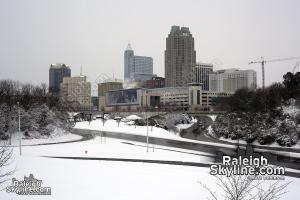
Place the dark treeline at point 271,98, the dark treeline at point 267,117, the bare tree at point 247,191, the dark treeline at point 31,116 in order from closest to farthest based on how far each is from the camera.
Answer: the bare tree at point 247,191 → the dark treeline at point 267,117 → the dark treeline at point 31,116 → the dark treeline at point 271,98

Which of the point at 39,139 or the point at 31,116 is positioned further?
the point at 31,116

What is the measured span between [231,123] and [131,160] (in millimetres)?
32916

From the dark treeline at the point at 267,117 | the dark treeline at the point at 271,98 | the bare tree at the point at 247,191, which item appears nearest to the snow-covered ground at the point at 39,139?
the dark treeline at the point at 267,117

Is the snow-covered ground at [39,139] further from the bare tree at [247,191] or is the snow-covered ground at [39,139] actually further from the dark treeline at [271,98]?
the bare tree at [247,191]

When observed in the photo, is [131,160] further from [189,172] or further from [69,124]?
[69,124]

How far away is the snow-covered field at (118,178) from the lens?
79.0ft

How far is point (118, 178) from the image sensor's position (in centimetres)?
2900

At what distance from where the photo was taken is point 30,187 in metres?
25.0

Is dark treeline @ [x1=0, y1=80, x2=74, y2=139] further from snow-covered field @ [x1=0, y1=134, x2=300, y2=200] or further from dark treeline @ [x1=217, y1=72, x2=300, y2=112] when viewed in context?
dark treeline @ [x1=217, y1=72, x2=300, y2=112]

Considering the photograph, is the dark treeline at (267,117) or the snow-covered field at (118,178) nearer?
the snow-covered field at (118,178)

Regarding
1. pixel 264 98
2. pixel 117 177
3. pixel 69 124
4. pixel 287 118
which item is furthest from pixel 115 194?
pixel 69 124

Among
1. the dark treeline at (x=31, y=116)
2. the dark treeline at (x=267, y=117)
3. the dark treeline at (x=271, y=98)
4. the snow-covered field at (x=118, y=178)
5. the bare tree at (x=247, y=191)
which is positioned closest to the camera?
the bare tree at (x=247, y=191)

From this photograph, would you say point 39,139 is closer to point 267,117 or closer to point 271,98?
point 267,117

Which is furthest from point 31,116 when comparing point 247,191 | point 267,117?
point 247,191
